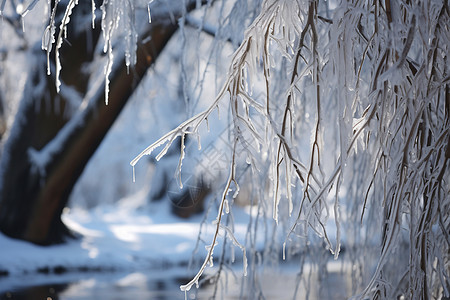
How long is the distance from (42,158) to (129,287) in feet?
8.11

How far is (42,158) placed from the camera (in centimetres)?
945

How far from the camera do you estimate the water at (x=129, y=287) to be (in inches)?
281

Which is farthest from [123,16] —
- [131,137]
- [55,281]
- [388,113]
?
[131,137]

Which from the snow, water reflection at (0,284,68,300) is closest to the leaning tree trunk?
the snow

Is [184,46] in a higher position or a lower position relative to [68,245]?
higher

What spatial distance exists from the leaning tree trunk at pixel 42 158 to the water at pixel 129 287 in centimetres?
120

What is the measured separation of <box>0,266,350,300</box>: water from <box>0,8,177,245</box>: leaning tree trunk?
120cm

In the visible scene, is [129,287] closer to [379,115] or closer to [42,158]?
[42,158]

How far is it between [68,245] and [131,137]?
6.41 m

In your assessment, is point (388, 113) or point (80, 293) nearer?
point (388, 113)

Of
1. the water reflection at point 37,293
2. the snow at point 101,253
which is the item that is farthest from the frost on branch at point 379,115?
the snow at point 101,253

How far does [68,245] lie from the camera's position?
9.93 meters

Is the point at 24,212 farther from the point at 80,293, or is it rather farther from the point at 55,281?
the point at 80,293

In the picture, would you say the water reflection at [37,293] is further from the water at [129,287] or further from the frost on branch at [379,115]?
the frost on branch at [379,115]
